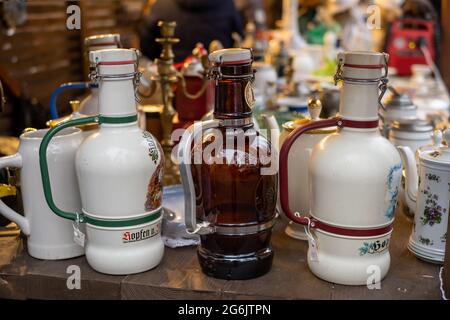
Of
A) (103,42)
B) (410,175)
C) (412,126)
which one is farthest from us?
(412,126)

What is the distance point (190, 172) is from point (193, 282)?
0.19m

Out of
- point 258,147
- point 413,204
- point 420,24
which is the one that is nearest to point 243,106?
point 258,147

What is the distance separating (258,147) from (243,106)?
8 cm

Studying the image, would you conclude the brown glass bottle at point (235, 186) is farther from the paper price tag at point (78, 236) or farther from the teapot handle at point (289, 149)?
the paper price tag at point (78, 236)

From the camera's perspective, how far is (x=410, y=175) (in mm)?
1202

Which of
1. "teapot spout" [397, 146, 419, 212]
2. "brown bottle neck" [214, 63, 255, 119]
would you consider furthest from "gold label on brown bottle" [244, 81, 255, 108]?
"teapot spout" [397, 146, 419, 212]

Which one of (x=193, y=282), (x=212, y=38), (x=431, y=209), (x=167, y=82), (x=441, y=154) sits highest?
(x=212, y=38)

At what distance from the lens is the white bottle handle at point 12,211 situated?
1.10 metres

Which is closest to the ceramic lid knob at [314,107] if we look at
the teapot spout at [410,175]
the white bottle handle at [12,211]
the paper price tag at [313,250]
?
the teapot spout at [410,175]

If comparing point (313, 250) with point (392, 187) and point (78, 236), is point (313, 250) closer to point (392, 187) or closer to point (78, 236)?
point (392, 187)

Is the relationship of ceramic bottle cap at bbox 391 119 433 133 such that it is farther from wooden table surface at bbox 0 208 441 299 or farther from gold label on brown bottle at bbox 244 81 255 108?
gold label on brown bottle at bbox 244 81 255 108

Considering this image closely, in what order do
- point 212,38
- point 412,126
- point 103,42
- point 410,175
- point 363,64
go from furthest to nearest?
point 212,38
point 412,126
point 103,42
point 410,175
point 363,64

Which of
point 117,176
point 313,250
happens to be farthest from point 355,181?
point 117,176
